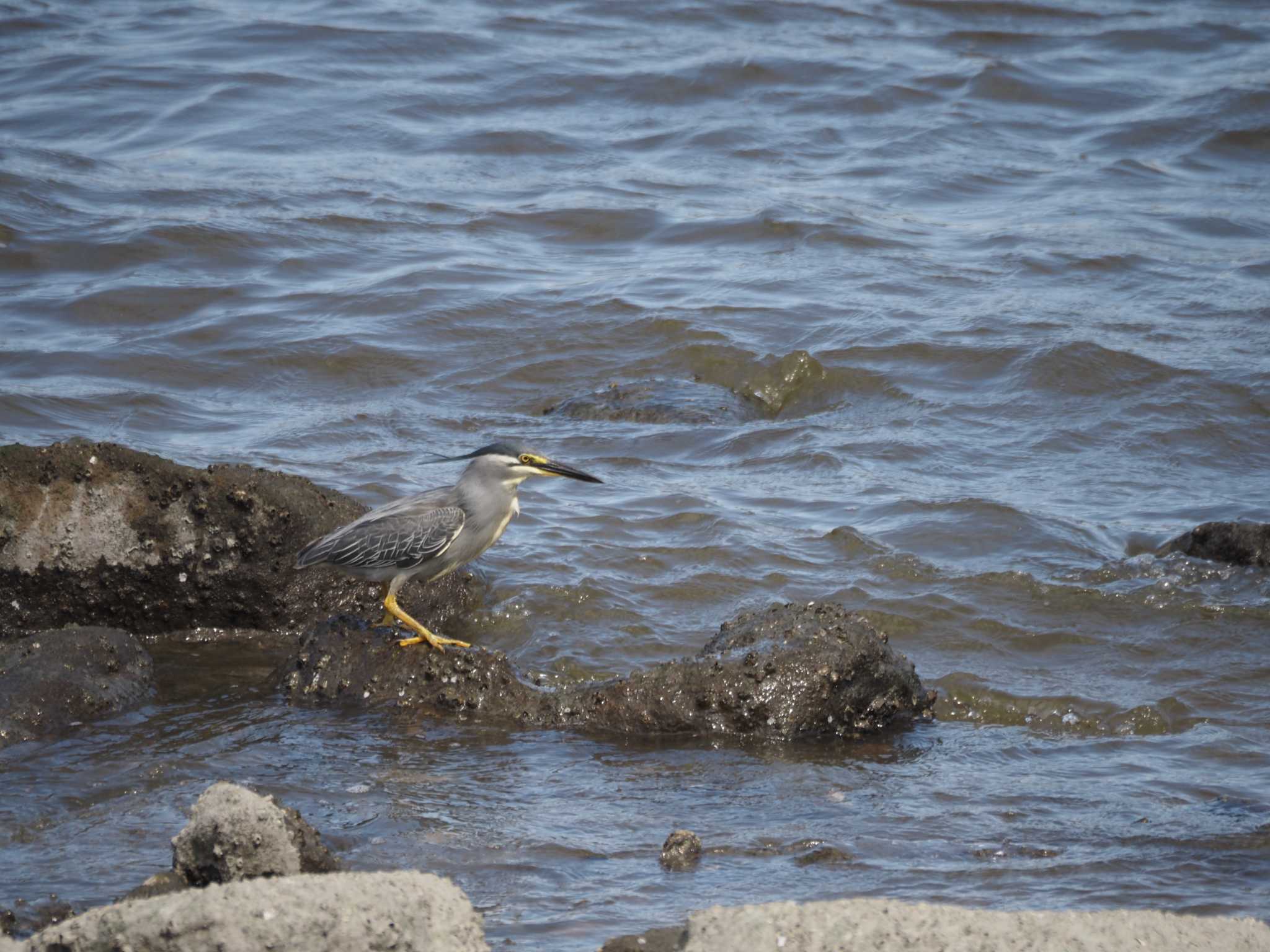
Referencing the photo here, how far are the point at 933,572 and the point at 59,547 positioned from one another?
160 inches

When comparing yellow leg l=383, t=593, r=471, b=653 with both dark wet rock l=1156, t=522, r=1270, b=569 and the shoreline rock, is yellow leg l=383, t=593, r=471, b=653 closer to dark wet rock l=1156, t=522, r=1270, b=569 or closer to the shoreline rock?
the shoreline rock

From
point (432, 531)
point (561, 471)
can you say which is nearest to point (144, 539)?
point (432, 531)

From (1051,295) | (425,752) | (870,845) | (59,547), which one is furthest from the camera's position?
(1051,295)

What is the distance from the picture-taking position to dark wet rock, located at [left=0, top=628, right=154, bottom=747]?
17.5 feet

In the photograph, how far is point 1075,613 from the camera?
273 inches

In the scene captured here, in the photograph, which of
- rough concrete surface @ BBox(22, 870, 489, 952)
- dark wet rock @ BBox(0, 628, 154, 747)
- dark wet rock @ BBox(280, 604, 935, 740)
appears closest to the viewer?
rough concrete surface @ BBox(22, 870, 489, 952)

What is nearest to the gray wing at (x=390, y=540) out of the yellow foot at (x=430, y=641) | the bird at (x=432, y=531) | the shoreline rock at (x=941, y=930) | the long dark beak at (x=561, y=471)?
the bird at (x=432, y=531)

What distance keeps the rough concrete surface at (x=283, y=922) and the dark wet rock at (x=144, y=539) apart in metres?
3.02

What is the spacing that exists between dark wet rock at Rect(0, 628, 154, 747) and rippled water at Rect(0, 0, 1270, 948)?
6.2 inches

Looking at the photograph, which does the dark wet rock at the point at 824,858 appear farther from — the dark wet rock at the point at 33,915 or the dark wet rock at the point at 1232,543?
the dark wet rock at the point at 1232,543

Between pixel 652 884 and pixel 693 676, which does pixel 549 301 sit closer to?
pixel 693 676

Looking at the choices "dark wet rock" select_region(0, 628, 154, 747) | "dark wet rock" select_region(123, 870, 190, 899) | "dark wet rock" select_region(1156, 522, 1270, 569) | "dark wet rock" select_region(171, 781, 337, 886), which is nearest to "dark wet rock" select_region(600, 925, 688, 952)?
"dark wet rock" select_region(171, 781, 337, 886)

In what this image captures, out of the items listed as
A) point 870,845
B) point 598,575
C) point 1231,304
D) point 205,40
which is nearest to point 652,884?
point 870,845

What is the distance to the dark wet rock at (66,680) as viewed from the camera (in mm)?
5324
